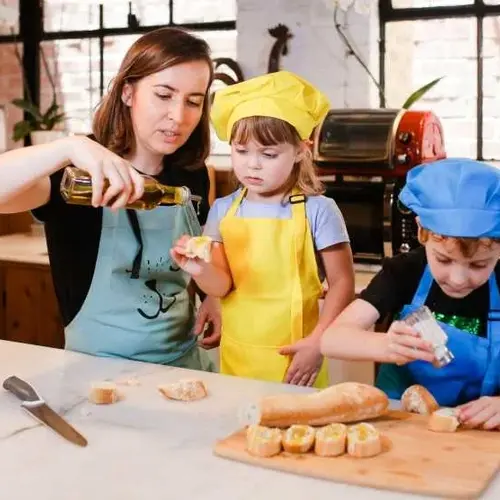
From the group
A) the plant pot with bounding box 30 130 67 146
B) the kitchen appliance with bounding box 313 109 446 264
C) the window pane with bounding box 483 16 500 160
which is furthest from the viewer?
the plant pot with bounding box 30 130 67 146

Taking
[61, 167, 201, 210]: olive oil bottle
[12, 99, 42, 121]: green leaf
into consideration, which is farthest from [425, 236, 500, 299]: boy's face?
[12, 99, 42, 121]: green leaf

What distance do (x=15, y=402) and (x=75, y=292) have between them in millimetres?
422

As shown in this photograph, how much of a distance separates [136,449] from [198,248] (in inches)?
20.3

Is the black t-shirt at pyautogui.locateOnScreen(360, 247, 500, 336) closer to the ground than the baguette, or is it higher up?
higher up

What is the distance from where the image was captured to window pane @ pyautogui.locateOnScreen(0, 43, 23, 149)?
13.3 feet

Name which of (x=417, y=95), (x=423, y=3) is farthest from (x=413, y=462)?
(x=423, y=3)

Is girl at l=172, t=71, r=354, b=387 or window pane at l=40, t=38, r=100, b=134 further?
window pane at l=40, t=38, r=100, b=134

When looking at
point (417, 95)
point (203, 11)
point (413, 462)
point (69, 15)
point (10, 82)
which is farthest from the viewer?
point (10, 82)

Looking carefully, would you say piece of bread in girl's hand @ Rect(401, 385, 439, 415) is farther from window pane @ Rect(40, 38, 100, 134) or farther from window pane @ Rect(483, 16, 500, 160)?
window pane @ Rect(40, 38, 100, 134)

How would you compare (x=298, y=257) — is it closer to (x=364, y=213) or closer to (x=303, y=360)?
(x=303, y=360)

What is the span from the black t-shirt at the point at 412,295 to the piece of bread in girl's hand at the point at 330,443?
15.7 inches

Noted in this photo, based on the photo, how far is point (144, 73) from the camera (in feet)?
5.57

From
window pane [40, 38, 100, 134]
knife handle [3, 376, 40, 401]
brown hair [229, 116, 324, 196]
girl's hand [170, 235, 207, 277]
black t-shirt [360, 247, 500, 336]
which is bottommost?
knife handle [3, 376, 40, 401]

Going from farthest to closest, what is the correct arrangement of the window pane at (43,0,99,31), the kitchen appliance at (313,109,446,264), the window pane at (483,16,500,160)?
the window pane at (43,0,99,31) < the window pane at (483,16,500,160) < the kitchen appliance at (313,109,446,264)
